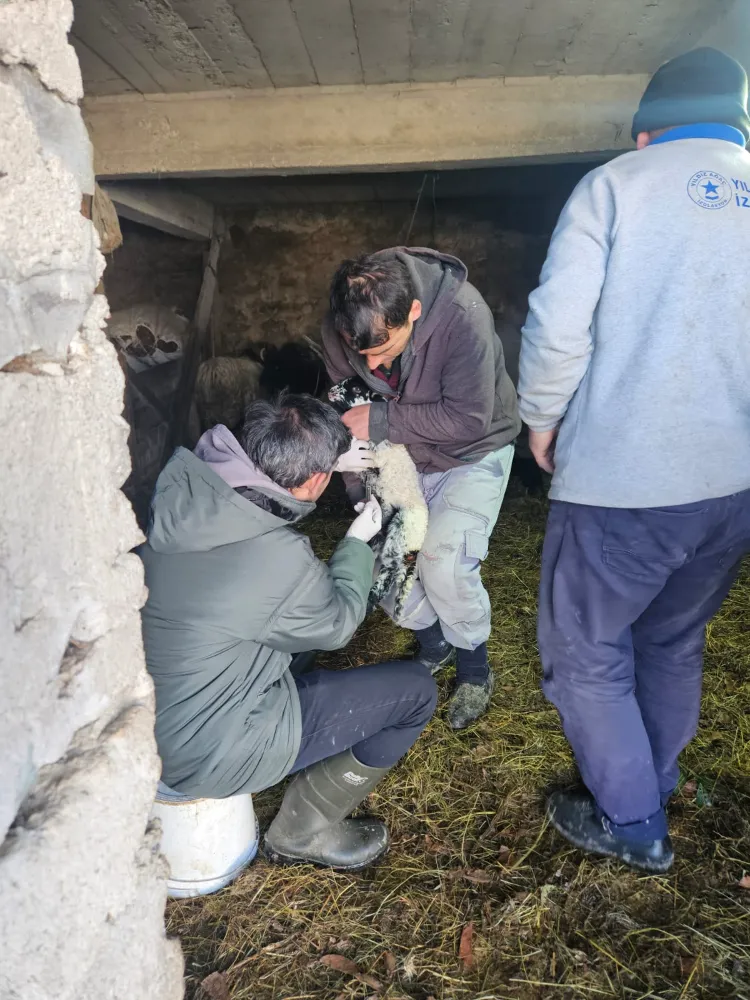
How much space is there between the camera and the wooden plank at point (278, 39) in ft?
8.95

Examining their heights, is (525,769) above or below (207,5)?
below

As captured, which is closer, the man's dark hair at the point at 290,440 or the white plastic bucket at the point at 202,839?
the man's dark hair at the point at 290,440

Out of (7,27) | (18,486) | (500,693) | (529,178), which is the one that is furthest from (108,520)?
(529,178)

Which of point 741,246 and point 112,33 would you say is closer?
point 741,246

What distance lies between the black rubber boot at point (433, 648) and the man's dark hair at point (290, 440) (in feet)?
4.78

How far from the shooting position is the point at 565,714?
2.28 meters

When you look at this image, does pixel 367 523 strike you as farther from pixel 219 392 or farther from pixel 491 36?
pixel 219 392

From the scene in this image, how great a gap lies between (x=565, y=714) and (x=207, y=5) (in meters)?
2.95

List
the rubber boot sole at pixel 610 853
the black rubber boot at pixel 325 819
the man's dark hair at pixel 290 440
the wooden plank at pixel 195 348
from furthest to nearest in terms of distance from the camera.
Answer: the wooden plank at pixel 195 348
the black rubber boot at pixel 325 819
the rubber boot sole at pixel 610 853
the man's dark hair at pixel 290 440

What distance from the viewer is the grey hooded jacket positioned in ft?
6.03

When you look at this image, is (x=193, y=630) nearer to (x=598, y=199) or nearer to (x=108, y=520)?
(x=108, y=520)

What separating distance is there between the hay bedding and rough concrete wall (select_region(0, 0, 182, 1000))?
0.72m

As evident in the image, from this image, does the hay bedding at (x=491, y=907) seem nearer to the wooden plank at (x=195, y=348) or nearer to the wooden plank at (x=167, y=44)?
the wooden plank at (x=167, y=44)

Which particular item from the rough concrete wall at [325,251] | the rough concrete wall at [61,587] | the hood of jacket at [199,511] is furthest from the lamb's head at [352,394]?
the rough concrete wall at [325,251]
